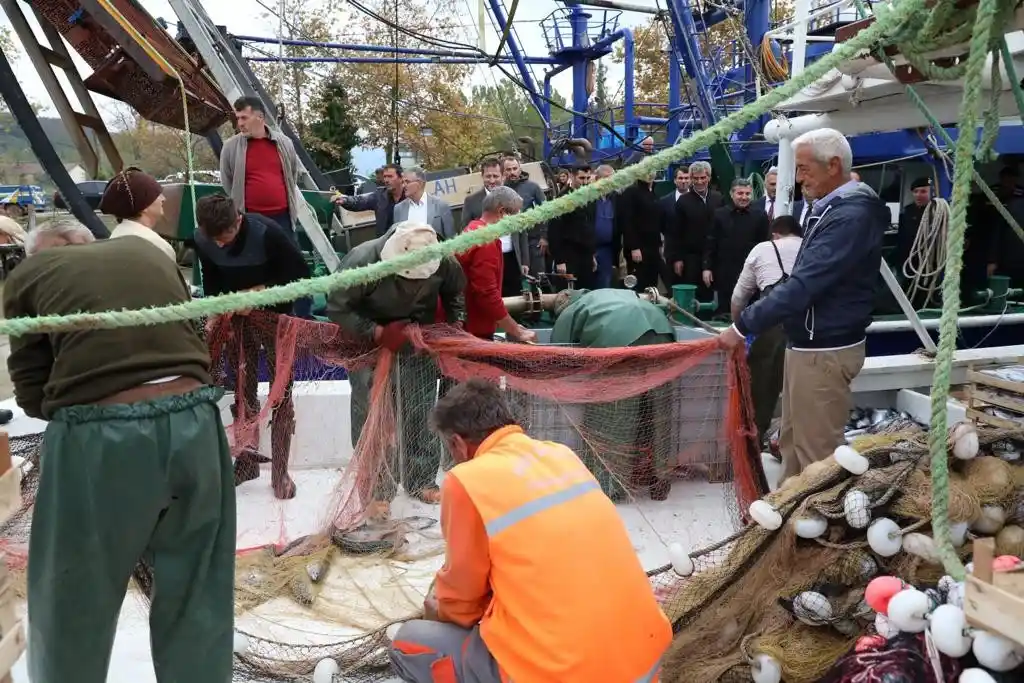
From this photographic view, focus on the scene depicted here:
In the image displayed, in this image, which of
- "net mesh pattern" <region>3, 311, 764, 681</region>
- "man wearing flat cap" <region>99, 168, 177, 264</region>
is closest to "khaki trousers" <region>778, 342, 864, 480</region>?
"net mesh pattern" <region>3, 311, 764, 681</region>

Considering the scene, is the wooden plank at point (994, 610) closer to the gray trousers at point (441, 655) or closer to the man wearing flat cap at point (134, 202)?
the gray trousers at point (441, 655)

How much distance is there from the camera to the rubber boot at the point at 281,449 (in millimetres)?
4434

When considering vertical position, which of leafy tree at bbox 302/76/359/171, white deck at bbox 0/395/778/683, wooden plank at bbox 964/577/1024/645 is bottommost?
white deck at bbox 0/395/778/683

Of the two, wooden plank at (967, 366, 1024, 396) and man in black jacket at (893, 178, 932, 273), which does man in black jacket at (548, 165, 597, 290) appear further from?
wooden plank at (967, 366, 1024, 396)

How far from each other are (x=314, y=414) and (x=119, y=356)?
2.69m

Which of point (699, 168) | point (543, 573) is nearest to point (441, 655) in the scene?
point (543, 573)

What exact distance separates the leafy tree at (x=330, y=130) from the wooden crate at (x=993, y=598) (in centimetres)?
2169

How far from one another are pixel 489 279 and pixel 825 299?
1.79 meters

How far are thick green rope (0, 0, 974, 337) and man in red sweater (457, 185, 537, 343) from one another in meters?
2.68

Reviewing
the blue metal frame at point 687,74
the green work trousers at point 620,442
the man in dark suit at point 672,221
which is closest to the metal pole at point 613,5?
the blue metal frame at point 687,74

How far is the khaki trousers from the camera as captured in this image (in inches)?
144

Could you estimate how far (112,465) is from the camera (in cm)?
210

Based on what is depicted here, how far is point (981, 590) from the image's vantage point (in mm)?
1649

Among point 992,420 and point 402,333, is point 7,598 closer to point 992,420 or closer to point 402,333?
point 402,333
